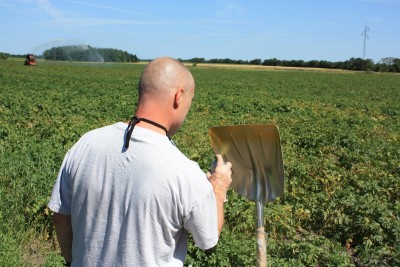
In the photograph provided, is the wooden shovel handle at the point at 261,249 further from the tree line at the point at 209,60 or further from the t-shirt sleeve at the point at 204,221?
the tree line at the point at 209,60

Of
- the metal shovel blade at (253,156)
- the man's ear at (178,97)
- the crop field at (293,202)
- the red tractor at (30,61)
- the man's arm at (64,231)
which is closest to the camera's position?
the man's ear at (178,97)

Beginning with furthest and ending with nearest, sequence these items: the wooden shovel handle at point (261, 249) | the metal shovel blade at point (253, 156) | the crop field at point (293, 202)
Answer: the crop field at point (293, 202), the wooden shovel handle at point (261, 249), the metal shovel blade at point (253, 156)

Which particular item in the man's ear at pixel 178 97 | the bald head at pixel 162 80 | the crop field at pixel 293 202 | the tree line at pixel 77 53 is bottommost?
the crop field at pixel 293 202

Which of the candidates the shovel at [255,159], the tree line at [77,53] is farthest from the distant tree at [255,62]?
the shovel at [255,159]

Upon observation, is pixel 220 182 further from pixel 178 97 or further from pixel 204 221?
pixel 178 97

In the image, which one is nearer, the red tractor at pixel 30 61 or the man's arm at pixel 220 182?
the man's arm at pixel 220 182

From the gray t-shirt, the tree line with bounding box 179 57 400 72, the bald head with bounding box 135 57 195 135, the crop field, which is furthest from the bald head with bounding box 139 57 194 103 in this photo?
the tree line with bounding box 179 57 400 72

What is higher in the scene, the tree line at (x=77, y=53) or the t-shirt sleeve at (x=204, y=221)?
the tree line at (x=77, y=53)

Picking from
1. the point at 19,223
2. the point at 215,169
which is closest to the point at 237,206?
the point at 19,223

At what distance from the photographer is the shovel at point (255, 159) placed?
2.25m

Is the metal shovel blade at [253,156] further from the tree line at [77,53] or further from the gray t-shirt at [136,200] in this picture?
the tree line at [77,53]

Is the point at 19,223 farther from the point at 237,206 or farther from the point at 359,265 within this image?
the point at 359,265

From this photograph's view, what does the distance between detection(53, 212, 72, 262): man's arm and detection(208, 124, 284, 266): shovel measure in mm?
800

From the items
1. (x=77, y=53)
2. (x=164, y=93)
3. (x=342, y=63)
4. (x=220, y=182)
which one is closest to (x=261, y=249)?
(x=220, y=182)
